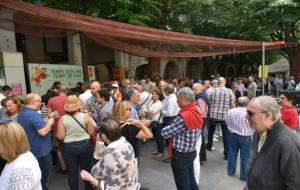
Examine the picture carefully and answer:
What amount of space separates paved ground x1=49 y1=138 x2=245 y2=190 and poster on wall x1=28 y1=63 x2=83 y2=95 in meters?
4.19

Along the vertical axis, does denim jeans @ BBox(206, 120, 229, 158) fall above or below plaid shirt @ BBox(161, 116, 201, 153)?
below

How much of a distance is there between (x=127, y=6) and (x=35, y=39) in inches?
229

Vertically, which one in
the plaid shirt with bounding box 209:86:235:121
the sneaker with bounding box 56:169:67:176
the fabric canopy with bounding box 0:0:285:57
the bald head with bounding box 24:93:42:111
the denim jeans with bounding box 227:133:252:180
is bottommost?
the sneaker with bounding box 56:169:67:176

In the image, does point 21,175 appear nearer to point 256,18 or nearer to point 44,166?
point 44,166

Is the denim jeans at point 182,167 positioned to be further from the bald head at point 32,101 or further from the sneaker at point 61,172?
the sneaker at point 61,172

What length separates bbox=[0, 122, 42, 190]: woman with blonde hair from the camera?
99.3 inches

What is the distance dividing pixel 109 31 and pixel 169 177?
125 inches

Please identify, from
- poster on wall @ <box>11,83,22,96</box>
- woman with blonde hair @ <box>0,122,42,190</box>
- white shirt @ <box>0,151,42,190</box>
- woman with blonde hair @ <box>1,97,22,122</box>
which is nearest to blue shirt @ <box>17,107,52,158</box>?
woman with blonde hair @ <box>1,97,22,122</box>

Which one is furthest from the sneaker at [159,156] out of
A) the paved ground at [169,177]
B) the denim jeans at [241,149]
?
the denim jeans at [241,149]

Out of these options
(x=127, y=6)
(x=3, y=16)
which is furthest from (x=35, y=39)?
(x=3, y=16)

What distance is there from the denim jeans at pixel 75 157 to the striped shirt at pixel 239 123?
2.53 metres

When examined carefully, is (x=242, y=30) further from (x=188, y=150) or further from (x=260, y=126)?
(x=260, y=126)

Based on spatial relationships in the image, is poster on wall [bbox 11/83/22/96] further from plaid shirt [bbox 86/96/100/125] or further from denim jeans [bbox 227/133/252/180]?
denim jeans [bbox 227/133/252/180]

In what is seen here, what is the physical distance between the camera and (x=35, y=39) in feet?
48.2
